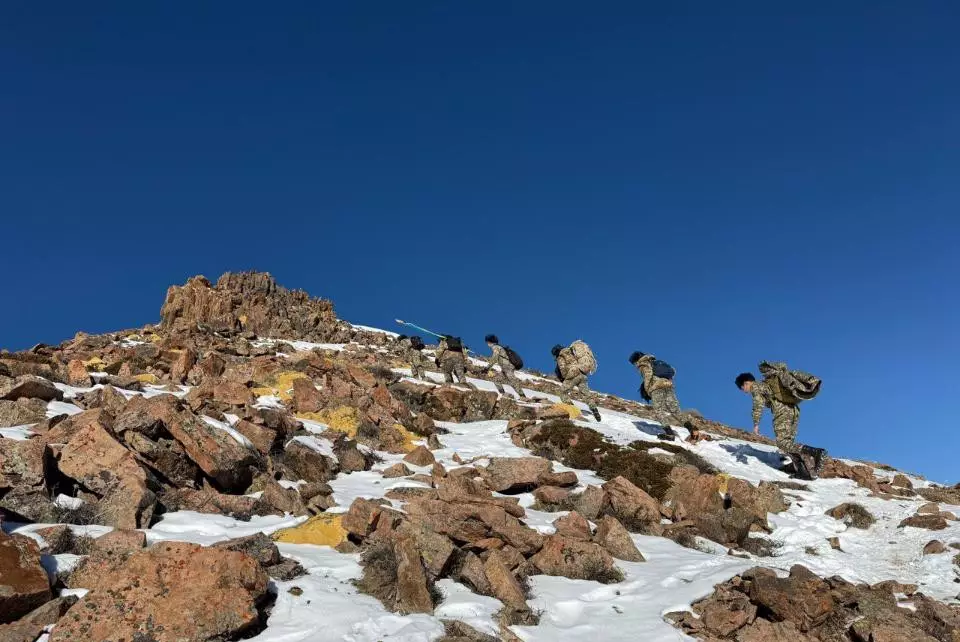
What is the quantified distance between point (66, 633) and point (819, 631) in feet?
23.9

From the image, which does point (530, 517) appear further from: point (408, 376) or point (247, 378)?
point (408, 376)

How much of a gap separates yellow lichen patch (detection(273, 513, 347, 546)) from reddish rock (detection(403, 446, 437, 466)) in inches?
164

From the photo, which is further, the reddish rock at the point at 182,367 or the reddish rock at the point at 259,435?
the reddish rock at the point at 182,367

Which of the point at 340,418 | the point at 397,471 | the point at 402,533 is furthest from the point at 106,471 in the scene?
the point at 340,418

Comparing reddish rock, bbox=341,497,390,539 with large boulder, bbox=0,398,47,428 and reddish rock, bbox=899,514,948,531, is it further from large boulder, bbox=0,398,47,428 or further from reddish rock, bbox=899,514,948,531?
reddish rock, bbox=899,514,948,531

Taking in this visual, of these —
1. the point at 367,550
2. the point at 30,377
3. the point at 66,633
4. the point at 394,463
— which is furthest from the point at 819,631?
the point at 30,377

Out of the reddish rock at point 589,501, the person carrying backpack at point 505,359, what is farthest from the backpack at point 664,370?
the reddish rock at point 589,501

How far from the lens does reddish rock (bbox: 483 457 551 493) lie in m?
11.0

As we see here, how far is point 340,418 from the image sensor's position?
13.9 meters

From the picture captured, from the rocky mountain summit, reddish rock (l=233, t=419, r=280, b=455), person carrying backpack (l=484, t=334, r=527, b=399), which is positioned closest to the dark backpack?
person carrying backpack (l=484, t=334, r=527, b=399)

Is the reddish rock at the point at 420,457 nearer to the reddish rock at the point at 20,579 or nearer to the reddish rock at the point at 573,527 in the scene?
the reddish rock at the point at 573,527

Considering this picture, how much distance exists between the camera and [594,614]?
6.70 meters

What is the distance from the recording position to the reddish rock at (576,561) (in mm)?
7603

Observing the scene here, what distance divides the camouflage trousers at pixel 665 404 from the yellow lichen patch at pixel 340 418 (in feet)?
29.6
